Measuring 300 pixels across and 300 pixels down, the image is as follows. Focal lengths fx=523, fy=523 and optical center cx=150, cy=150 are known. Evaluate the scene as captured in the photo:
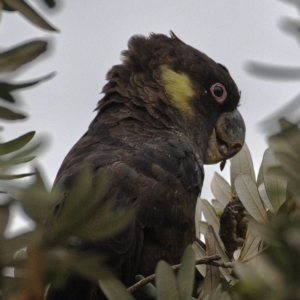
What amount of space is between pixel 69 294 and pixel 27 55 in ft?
5.31

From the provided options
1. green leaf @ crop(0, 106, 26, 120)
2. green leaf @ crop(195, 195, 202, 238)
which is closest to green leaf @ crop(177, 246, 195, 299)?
green leaf @ crop(0, 106, 26, 120)

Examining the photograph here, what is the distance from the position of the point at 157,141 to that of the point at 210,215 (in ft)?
1.48

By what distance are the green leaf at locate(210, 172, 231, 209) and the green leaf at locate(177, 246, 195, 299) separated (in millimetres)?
1824

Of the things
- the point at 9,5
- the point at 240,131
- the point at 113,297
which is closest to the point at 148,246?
the point at 240,131

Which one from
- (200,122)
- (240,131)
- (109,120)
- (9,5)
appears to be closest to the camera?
(9,5)

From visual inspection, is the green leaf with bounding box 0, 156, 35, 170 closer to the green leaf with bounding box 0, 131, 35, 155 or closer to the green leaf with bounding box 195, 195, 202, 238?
the green leaf with bounding box 0, 131, 35, 155

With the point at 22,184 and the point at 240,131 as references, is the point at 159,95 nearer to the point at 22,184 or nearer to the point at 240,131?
the point at 240,131

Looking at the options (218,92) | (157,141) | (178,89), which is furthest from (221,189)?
(218,92)

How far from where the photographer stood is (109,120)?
2742 millimetres

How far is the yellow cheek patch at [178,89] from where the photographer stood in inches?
116

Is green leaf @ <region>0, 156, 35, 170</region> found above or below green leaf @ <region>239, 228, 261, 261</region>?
above

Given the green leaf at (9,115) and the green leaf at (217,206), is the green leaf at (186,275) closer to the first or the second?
the green leaf at (9,115)

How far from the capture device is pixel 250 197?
188 centimetres

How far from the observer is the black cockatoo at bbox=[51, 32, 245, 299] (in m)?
2.28
